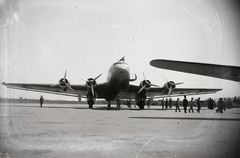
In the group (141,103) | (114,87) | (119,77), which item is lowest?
(141,103)

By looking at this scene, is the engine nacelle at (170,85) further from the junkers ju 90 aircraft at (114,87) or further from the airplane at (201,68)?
the airplane at (201,68)

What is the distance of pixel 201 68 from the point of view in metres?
8.83

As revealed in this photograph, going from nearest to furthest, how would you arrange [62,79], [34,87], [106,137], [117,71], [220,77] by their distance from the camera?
[106,137]
[220,77]
[117,71]
[62,79]
[34,87]

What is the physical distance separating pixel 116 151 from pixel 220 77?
6.89 metres

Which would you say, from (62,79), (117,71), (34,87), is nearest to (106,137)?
(117,71)

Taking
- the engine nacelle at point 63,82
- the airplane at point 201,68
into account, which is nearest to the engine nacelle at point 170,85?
the engine nacelle at point 63,82

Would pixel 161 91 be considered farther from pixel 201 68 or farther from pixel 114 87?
pixel 201 68

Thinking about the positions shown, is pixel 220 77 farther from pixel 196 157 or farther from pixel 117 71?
pixel 117 71

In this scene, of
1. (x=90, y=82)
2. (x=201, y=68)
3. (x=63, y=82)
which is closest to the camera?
(x=201, y=68)

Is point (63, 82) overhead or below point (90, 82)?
overhead

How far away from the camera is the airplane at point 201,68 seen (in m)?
8.40

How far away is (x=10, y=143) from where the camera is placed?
4934 millimetres

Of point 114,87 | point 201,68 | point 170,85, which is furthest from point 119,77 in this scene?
point 201,68

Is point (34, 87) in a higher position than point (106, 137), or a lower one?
higher
